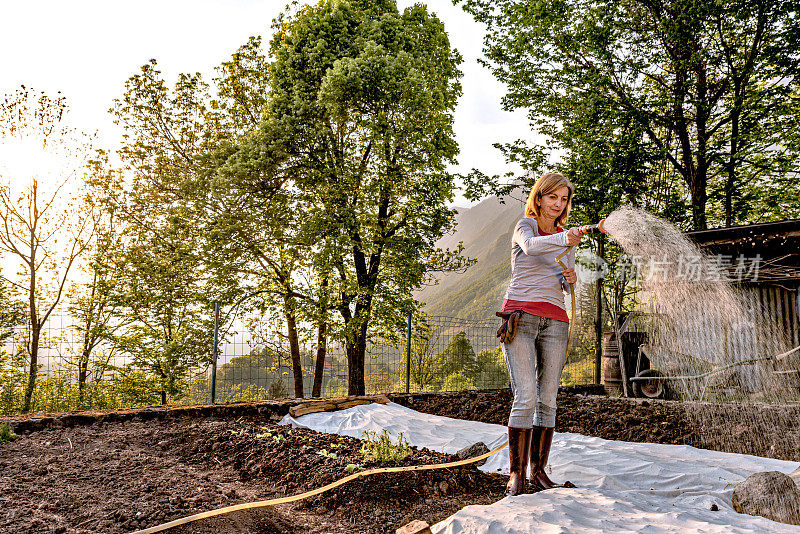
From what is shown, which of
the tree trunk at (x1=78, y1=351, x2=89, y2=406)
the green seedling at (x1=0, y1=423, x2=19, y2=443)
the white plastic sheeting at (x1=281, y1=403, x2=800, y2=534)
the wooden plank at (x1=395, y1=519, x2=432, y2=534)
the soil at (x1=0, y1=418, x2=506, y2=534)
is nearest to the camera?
the wooden plank at (x1=395, y1=519, x2=432, y2=534)

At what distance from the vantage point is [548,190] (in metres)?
2.60

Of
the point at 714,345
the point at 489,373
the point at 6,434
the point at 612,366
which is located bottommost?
the point at 489,373

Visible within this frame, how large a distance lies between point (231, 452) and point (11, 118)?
8109 mm

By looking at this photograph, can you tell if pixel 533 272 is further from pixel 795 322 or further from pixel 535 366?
pixel 795 322

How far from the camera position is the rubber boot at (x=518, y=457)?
2.41 m

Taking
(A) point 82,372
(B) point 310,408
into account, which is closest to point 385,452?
(B) point 310,408

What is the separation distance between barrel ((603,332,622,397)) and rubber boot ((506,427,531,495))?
17.6 ft

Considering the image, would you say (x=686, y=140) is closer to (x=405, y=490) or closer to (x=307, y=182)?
(x=307, y=182)

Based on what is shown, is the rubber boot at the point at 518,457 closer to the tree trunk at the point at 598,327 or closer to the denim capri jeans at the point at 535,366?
the denim capri jeans at the point at 535,366

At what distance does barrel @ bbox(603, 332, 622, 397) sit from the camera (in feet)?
23.8

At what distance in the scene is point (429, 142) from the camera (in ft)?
30.8

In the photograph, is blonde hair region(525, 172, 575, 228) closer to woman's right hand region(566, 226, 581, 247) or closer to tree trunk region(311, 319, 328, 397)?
woman's right hand region(566, 226, 581, 247)

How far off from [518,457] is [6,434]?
4.18 meters

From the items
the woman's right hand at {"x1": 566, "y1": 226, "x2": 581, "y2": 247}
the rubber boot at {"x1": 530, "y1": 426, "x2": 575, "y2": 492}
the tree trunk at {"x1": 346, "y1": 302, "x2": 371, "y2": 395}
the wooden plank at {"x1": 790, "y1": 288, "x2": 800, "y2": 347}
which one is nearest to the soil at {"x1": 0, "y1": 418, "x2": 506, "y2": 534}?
the rubber boot at {"x1": 530, "y1": 426, "x2": 575, "y2": 492}
